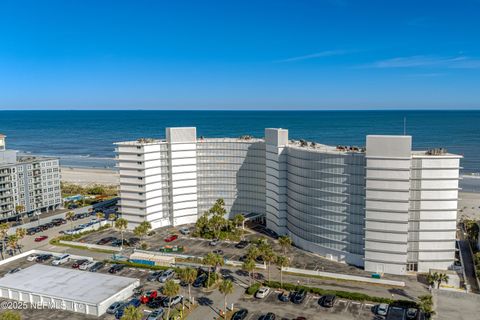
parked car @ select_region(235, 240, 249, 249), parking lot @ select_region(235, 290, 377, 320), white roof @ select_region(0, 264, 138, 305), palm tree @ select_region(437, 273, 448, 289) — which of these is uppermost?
palm tree @ select_region(437, 273, 448, 289)

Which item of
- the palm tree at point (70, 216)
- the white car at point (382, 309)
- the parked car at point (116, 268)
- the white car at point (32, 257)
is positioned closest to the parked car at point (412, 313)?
the white car at point (382, 309)

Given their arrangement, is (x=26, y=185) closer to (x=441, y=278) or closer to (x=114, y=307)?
(x=114, y=307)

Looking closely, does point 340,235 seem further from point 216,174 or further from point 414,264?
point 216,174

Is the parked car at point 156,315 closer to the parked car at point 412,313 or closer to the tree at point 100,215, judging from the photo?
the parked car at point 412,313

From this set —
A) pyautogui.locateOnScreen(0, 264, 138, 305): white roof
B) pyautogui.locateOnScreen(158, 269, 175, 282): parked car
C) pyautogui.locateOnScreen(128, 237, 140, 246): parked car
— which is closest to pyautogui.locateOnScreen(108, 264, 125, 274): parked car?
pyautogui.locateOnScreen(0, 264, 138, 305): white roof

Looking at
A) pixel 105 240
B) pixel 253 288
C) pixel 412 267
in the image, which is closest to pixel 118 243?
pixel 105 240

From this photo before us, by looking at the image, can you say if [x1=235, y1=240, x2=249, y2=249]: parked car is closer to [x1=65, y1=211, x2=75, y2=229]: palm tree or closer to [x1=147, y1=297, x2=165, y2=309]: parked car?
[x1=147, y1=297, x2=165, y2=309]: parked car
